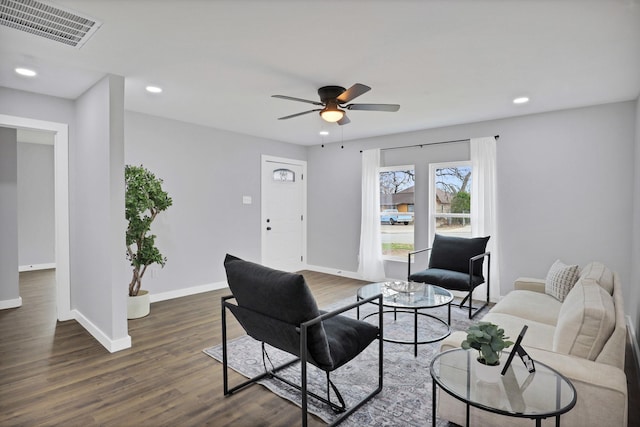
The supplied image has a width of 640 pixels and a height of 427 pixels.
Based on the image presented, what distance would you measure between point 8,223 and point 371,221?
5.05m

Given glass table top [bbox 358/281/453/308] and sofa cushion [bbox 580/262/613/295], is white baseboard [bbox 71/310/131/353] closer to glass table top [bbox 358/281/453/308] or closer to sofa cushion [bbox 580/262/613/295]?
glass table top [bbox 358/281/453/308]

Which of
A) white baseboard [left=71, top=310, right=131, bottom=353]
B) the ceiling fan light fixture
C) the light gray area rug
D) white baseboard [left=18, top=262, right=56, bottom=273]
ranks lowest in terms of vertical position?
the light gray area rug

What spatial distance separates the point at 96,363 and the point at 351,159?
469cm

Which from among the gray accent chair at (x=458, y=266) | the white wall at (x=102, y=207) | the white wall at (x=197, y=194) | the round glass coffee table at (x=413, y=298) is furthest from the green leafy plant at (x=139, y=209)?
the gray accent chair at (x=458, y=266)

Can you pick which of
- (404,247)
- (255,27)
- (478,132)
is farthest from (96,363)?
(478,132)

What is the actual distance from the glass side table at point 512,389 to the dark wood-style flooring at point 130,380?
919 mm

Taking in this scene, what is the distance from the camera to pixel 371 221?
5.77 metres

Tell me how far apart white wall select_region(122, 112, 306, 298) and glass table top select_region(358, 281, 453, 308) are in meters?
2.67

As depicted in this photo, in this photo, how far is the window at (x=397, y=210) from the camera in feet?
18.0

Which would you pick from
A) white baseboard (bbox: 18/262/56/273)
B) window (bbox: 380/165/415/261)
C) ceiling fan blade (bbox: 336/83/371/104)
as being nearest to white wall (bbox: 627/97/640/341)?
window (bbox: 380/165/415/261)

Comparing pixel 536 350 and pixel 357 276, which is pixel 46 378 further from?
pixel 357 276

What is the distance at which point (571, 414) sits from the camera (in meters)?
1.61

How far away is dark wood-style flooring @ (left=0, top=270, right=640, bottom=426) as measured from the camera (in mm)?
2168

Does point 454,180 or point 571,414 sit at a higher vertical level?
point 454,180
